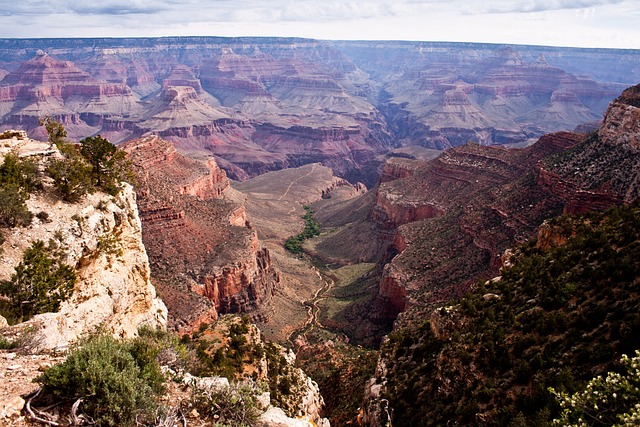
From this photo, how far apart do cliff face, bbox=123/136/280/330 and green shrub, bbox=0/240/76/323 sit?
23006 millimetres

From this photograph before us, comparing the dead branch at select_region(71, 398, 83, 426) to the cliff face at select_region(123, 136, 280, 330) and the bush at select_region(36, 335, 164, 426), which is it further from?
the cliff face at select_region(123, 136, 280, 330)

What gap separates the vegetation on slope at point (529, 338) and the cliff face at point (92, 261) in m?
12.9

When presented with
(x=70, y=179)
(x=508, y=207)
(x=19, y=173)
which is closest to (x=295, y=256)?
(x=508, y=207)

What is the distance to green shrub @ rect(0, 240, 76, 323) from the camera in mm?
15066

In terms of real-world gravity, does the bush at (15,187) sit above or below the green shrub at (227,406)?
above

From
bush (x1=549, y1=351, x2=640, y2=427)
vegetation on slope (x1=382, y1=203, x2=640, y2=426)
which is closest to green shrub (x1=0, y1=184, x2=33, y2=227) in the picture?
vegetation on slope (x1=382, y1=203, x2=640, y2=426)

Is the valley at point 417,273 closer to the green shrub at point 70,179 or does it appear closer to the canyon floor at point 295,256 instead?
the canyon floor at point 295,256

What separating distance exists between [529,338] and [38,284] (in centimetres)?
1799

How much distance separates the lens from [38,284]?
15.6 m

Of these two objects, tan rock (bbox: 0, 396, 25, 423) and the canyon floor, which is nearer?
tan rock (bbox: 0, 396, 25, 423)

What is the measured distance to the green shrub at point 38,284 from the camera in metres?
15.1

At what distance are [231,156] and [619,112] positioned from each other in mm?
145902

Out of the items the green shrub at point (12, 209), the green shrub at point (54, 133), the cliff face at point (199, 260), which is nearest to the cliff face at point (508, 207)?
the cliff face at point (199, 260)

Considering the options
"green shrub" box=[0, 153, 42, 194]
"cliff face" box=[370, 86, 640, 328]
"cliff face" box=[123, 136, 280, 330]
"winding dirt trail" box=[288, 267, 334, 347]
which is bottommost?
"winding dirt trail" box=[288, 267, 334, 347]
